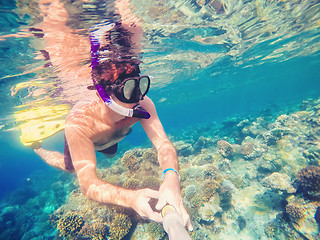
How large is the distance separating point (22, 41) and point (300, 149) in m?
14.1

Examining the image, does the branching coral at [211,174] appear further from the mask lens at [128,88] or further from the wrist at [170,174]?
the mask lens at [128,88]

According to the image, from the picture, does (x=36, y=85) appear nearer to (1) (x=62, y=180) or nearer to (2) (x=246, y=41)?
(1) (x=62, y=180)

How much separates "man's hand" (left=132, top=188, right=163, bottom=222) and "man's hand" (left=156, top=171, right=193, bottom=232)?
94 millimetres

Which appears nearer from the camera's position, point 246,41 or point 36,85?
point 36,85

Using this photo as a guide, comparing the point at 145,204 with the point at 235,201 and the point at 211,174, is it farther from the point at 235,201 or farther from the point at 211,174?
the point at 235,201

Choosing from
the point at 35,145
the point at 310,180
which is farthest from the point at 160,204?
the point at 35,145

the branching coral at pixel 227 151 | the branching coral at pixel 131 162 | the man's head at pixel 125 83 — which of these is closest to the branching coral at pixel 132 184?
the branching coral at pixel 131 162

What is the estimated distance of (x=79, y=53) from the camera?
7.66 meters

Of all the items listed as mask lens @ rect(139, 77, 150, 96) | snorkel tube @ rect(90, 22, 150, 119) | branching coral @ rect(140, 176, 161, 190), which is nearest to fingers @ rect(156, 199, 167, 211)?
snorkel tube @ rect(90, 22, 150, 119)

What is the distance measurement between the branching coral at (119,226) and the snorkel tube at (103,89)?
3.74 m

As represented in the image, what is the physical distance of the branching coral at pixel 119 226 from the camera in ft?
15.6

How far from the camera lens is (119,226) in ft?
15.9

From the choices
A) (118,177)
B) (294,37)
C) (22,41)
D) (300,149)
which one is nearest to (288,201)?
(300,149)

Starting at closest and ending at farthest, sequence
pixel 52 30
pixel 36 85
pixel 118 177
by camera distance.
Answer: pixel 52 30, pixel 118 177, pixel 36 85
